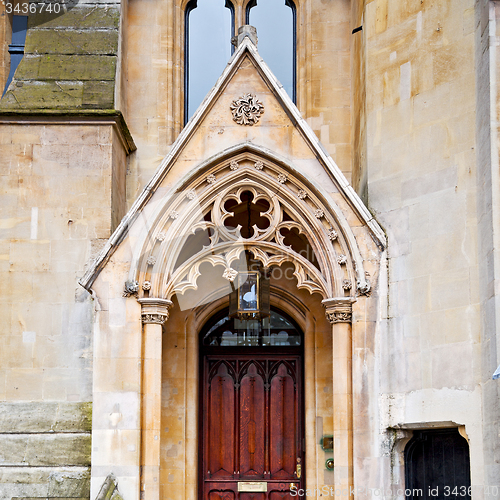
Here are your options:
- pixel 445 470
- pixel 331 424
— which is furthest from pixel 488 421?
pixel 331 424

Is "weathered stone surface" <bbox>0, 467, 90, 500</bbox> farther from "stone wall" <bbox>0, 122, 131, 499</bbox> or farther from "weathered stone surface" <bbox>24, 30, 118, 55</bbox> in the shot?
"weathered stone surface" <bbox>24, 30, 118, 55</bbox>

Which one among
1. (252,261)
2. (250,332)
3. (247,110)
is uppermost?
(247,110)

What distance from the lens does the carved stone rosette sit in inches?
351

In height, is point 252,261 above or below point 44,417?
above

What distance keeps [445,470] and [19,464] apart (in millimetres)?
4931

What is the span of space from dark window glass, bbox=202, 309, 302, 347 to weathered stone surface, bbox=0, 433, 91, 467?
2435 millimetres

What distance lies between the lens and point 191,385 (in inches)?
420

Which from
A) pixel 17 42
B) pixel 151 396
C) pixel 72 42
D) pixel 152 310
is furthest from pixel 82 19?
pixel 151 396

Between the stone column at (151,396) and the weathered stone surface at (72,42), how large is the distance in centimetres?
374

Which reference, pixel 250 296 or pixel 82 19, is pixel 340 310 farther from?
pixel 82 19

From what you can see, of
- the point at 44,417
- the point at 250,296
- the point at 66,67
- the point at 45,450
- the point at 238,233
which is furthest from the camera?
the point at 66,67

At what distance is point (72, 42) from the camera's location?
421 inches

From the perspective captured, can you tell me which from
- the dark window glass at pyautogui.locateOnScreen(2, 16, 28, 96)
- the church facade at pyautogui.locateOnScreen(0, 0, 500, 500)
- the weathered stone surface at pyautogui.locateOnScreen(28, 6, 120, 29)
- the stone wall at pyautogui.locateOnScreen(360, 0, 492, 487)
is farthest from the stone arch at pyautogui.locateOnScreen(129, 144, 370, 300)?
the dark window glass at pyautogui.locateOnScreen(2, 16, 28, 96)

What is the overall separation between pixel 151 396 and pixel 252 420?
2.45 meters
